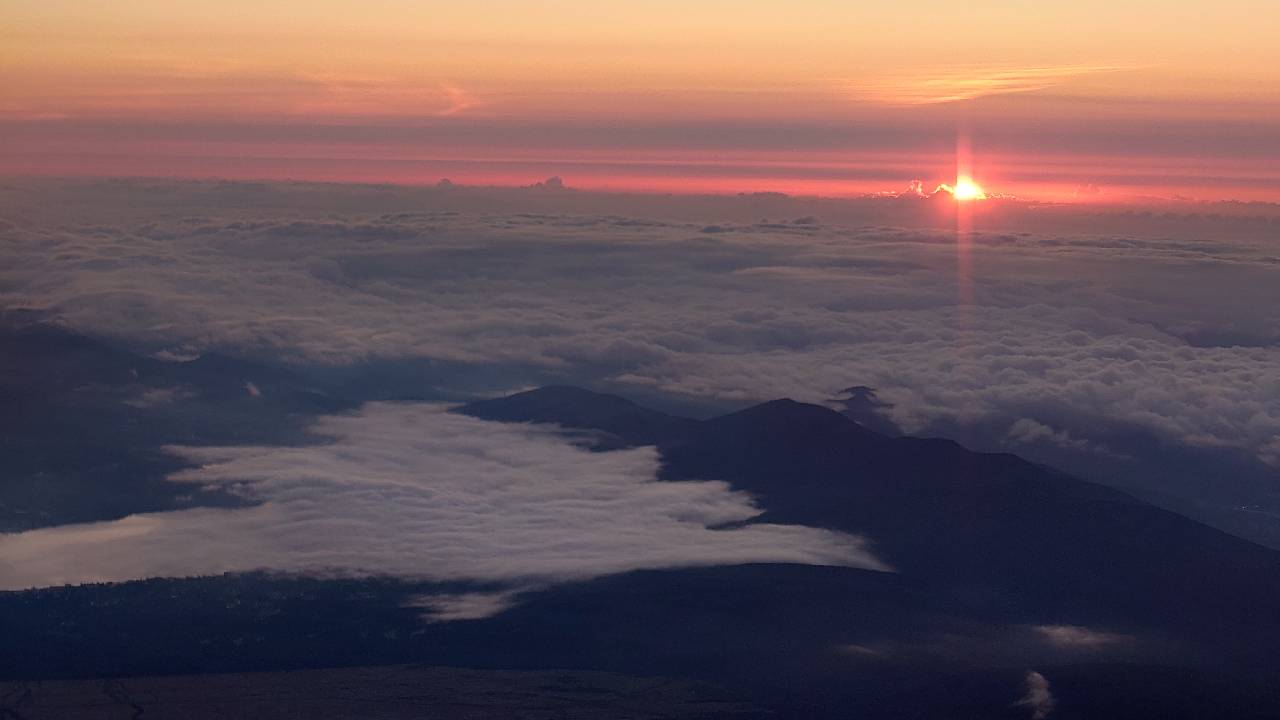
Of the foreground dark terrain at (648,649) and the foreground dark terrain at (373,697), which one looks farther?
the foreground dark terrain at (648,649)

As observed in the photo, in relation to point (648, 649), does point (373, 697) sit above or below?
above

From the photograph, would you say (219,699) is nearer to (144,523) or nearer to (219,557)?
(219,557)

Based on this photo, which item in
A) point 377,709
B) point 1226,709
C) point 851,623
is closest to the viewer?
point 377,709

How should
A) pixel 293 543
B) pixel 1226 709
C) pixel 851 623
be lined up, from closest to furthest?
1. pixel 1226 709
2. pixel 851 623
3. pixel 293 543

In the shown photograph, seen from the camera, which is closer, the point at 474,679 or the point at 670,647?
the point at 474,679

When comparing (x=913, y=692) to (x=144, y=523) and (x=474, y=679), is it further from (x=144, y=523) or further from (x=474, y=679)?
(x=144, y=523)

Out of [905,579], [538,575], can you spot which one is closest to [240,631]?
[538,575]

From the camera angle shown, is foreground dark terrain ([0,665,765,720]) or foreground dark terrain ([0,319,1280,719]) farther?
foreground dark terrain ([0,319,1280,719])

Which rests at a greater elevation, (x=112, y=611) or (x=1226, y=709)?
(x=112, y=611)

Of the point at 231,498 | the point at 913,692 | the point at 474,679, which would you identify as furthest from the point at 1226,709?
the point at 231,498

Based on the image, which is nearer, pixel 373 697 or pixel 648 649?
pixel 373 697
